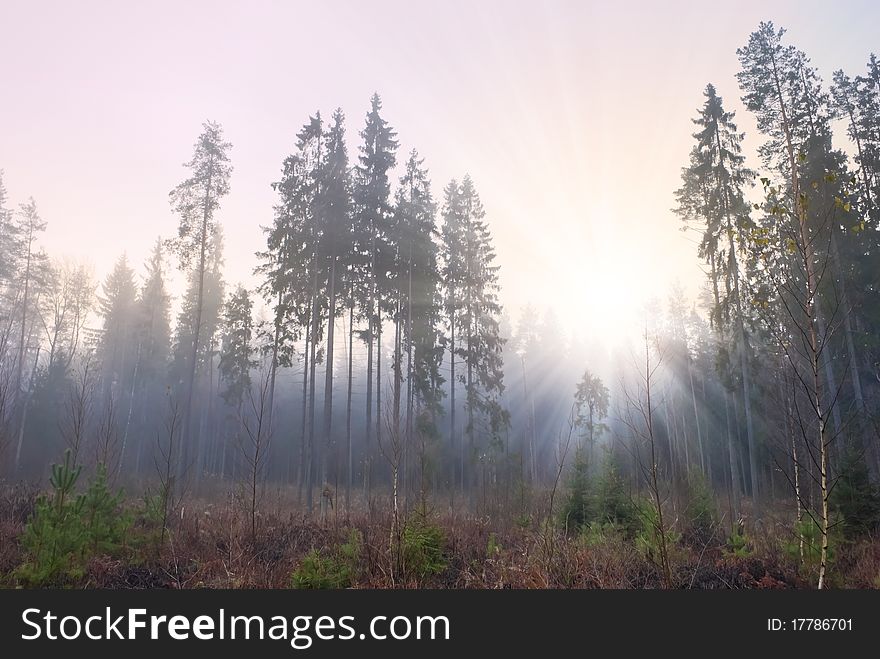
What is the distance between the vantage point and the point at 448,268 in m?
27.8

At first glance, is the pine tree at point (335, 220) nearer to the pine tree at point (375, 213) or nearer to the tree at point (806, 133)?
→ the pine tree at point (375, 213)

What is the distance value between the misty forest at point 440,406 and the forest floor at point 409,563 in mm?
64

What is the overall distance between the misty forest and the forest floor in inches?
2.5

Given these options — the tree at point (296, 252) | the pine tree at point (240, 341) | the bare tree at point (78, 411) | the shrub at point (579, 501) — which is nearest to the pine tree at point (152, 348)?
the bare tree at point (78, 411)

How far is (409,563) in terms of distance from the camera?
7922 mm

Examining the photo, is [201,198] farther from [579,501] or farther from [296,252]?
[579,501]

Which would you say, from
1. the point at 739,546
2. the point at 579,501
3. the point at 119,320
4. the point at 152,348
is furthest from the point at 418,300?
the point at 119,320

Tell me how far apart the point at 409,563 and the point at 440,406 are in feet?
55.8

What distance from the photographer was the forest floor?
733 cm

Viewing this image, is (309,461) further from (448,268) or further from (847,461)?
(847,461)

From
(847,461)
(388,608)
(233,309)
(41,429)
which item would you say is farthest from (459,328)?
(41,429)

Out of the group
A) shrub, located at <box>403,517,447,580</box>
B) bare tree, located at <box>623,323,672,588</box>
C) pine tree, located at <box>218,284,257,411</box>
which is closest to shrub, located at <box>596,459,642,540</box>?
bare tree, located at <box>623,323,672,588</box>

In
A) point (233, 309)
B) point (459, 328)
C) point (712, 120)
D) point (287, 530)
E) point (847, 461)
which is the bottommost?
point (287, 530)

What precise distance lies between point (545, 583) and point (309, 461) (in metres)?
15.0
